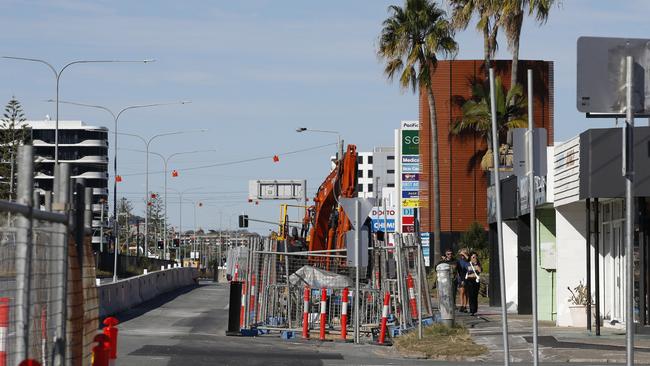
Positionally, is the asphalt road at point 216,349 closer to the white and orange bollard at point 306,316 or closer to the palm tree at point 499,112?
the white and orange bollard at point 306,316

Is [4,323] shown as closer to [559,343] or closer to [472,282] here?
[559,343]

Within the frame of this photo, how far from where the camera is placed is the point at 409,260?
26.8 m

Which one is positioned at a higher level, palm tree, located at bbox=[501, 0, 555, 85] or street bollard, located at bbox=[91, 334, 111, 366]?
palm tree, located at bbox=[501, 0, 555, 85]

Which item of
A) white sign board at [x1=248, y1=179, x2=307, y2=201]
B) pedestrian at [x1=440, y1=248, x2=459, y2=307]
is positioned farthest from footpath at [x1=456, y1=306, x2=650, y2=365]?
white sign board at [x1=248, y1=179, x2=307, y2=201]

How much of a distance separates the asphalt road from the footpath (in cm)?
182

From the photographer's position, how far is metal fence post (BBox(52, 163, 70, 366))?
307 inches

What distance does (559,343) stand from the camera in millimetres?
22094

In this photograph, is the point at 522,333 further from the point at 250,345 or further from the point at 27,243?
the point at 27,243

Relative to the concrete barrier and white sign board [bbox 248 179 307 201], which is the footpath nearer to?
the concrete barrier

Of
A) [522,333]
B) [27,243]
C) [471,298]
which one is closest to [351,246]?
[522,333]

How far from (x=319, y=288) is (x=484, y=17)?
23402 mm

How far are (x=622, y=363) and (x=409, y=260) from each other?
26.7ft

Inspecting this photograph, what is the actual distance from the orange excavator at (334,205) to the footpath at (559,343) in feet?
17.5

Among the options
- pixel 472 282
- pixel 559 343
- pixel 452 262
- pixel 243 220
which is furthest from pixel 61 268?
pixel 243 220
